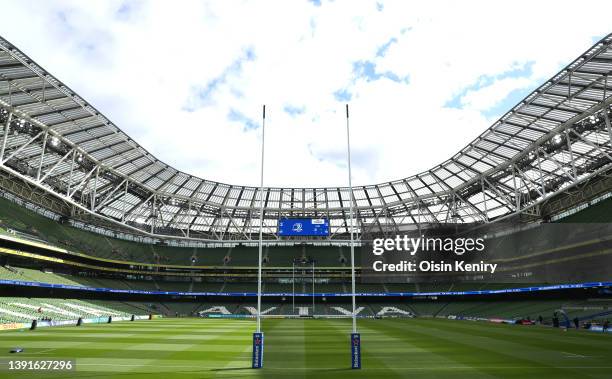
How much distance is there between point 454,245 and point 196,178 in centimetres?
4318

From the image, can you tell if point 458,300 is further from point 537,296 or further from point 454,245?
point 454,245

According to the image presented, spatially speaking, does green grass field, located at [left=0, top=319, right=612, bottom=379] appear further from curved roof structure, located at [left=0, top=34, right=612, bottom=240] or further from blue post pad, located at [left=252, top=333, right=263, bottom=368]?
curved roof structure, located at [left=0, top=34, right=612, bottom=240]

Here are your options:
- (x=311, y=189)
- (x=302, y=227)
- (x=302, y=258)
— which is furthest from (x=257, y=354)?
(x=302, y=258)

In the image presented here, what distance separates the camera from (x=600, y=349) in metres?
23.7

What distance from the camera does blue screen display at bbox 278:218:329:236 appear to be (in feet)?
208

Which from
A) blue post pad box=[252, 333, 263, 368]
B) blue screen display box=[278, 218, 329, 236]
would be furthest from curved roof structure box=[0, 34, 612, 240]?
blue post pad box=[252, 333, 263, 368]

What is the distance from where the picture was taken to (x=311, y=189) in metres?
73.8

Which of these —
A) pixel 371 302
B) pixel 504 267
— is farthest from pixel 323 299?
pixel 504 267

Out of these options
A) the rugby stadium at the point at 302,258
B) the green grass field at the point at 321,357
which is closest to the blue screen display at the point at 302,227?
the rugby stadium at the point at 302,258

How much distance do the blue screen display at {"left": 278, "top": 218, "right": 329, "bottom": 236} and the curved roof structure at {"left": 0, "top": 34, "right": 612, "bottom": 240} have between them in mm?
11030

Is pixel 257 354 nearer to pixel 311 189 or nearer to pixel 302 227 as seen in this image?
pixel 302 227

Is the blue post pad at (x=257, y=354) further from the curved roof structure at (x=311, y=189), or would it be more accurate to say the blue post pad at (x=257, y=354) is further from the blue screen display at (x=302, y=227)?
the blue screen display at (x=302, y=227)

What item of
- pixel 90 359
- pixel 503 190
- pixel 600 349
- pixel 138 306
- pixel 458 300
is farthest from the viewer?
pixel 458 300

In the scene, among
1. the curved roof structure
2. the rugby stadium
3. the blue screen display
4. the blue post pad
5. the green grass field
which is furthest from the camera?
the blue screen display
